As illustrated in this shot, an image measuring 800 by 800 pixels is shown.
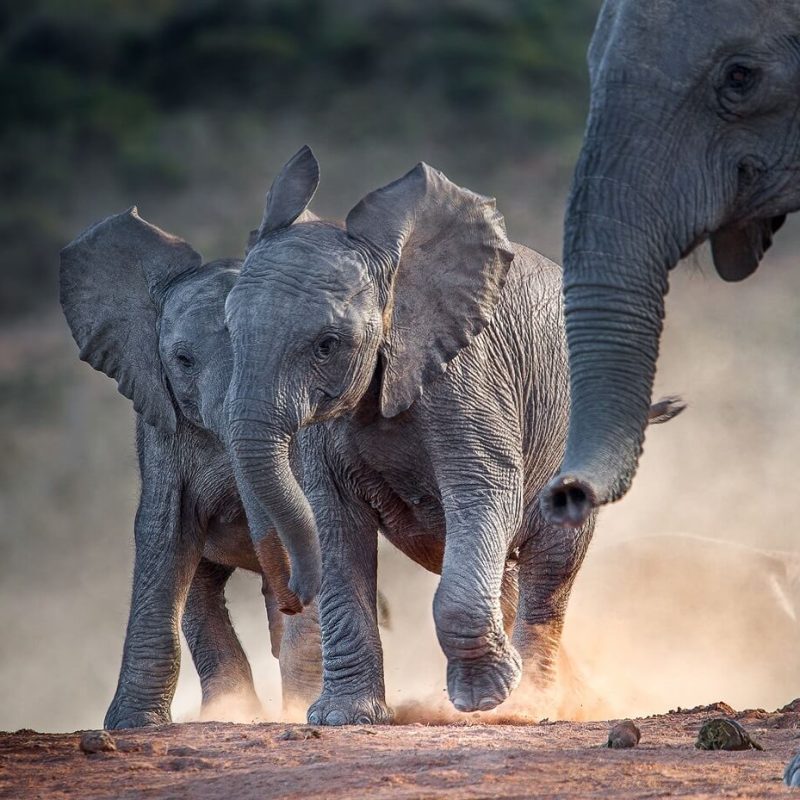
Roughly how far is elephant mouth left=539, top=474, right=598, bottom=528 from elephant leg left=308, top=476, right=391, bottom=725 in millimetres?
3016

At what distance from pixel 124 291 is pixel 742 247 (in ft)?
13.1

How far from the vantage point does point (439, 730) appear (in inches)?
261

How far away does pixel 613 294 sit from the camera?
4.84 meters

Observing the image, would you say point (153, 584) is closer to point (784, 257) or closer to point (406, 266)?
point (406, 266)

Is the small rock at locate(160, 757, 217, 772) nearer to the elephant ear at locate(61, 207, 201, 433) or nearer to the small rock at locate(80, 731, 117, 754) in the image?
the small rock at locate(80, 731, 117, 754)

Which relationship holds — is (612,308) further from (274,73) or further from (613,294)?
(274,73)

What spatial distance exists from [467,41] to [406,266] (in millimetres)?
17122

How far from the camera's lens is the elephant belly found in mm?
8680

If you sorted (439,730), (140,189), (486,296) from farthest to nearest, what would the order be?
(140,189)
(486,296)
(439,730)

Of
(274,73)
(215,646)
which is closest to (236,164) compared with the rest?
(274,73)

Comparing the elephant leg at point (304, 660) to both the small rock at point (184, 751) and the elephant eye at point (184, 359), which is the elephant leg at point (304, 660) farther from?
the small rock at point (184, 751)

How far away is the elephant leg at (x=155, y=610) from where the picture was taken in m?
8.17

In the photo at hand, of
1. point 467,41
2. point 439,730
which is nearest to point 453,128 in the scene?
point 467,41

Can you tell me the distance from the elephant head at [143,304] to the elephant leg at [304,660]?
0.97 meters
